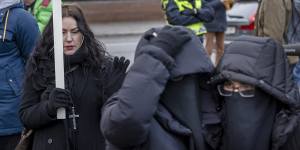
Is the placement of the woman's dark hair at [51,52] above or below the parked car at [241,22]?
above

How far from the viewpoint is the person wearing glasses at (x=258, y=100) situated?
9.95ft

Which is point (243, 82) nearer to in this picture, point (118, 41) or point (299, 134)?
point (299, 134)

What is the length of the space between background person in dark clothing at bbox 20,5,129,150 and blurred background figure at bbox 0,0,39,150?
76cm

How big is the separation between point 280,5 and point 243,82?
400 centimetres

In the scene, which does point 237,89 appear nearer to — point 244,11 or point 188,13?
point 188,13

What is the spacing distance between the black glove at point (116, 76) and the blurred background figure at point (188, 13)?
13.5 feet

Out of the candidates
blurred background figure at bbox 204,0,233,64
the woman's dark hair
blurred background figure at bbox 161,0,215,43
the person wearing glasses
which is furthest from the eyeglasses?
blurred background figure at bbox 204,0,233,64

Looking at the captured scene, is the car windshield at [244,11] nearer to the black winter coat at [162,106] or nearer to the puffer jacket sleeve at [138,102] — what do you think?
the black winter coat at [162,106]

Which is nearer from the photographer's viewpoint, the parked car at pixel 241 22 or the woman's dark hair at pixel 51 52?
the woman's dark hair at pixel 51 52

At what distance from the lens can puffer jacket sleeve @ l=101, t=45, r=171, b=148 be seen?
9.57ft

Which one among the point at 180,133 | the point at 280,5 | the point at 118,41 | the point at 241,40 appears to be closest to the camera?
the point at 180,133

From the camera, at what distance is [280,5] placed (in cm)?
691

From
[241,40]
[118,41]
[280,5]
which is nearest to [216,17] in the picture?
[280,5]

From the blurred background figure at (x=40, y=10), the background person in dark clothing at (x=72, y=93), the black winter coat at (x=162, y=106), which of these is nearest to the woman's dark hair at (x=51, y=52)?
the background person in dark clothing at (x=72, y=93)
